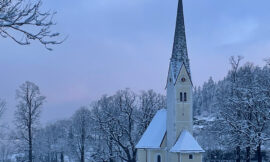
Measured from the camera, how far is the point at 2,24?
5770 mm

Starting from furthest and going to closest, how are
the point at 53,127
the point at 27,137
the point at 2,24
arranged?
the point at 53,127 < the point at 27,137 < the point at 2,24

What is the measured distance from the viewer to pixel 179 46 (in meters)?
27.7

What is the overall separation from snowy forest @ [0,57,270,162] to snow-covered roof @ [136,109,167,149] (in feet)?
15.6

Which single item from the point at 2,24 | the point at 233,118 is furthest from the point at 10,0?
the point at 233,118

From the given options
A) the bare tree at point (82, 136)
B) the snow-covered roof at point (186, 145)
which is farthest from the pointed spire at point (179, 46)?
the bare tree at point (82, 136)

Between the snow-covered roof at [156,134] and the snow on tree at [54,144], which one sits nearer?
the snow-covered roof at [156,134]

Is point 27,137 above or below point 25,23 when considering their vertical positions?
below

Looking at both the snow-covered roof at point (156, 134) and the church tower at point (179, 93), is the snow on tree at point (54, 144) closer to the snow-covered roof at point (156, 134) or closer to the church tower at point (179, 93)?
the snow-covered roof at point (156, 134)

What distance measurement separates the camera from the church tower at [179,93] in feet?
86.3

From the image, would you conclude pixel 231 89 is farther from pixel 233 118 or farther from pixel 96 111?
pixel 96 111

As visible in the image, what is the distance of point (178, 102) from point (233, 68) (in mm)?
6142

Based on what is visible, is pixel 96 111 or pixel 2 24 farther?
pixel 96 111

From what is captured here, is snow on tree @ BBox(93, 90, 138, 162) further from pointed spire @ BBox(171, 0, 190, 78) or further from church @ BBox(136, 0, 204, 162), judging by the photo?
pointed spire @ BBox(171, 0, 190, 78)

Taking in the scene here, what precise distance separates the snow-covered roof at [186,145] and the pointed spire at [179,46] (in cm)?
498
